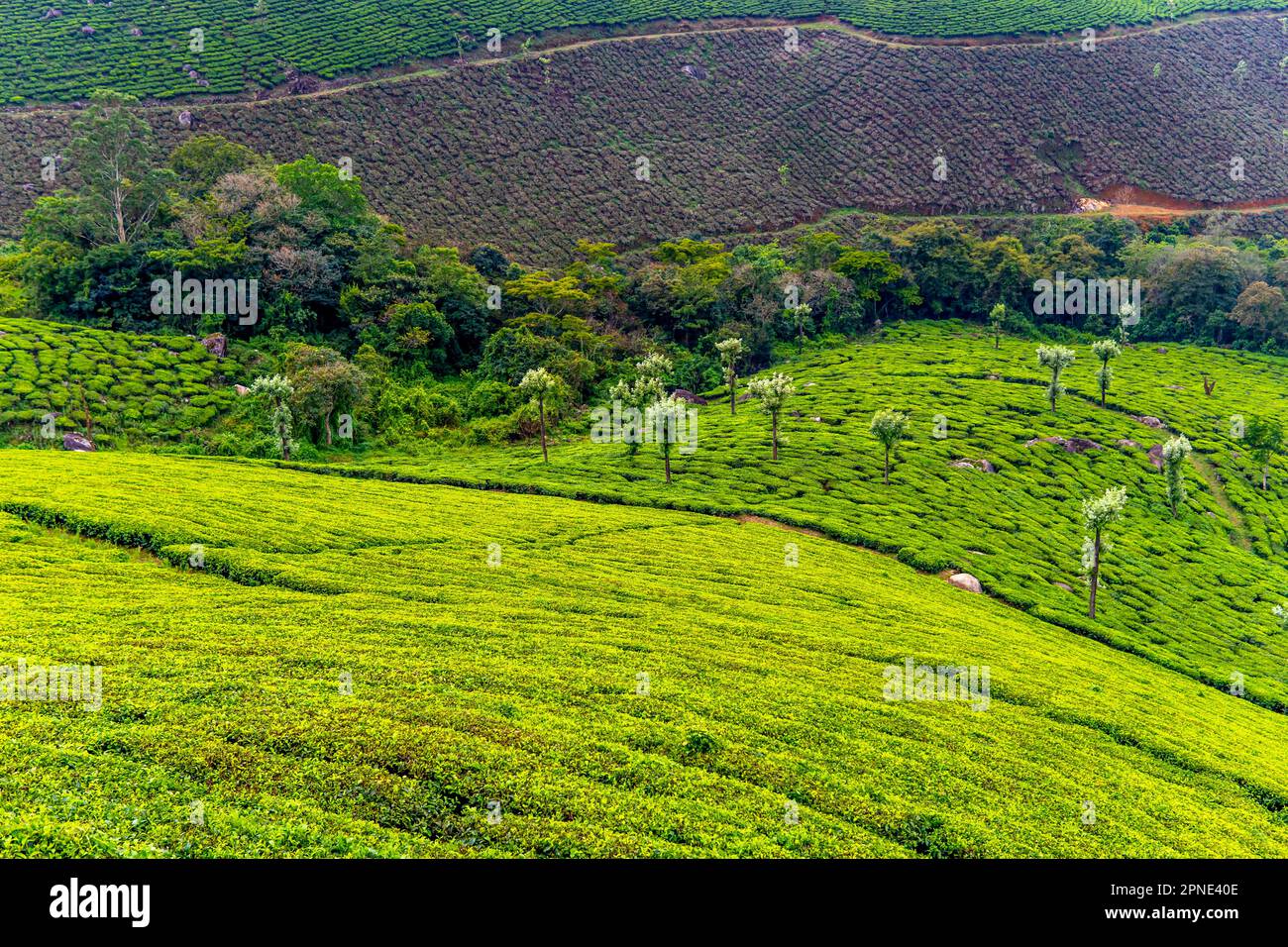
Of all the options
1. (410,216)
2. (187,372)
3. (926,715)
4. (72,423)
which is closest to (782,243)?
(410,216)


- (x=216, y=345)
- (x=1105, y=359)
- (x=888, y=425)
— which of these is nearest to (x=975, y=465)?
(x=888, y=425)

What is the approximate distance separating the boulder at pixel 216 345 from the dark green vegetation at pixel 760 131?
4108 centimetres

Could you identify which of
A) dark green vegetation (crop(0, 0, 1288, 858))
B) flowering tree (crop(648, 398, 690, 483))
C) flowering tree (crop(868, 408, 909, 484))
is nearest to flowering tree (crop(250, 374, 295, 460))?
dark green vegetation (crop(0, 0, 1288, 858))

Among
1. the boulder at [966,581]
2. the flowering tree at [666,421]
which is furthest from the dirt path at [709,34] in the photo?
the boulder at [966,581]

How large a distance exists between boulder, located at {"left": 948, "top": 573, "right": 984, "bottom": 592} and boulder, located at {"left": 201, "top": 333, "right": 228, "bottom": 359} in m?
57.5

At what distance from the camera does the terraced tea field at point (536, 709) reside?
14.5m

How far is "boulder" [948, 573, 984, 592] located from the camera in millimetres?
40344

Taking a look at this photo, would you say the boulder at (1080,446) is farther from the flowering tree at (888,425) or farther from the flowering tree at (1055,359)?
the flowering tree at (888,425)

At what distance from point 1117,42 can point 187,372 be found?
18741cm
